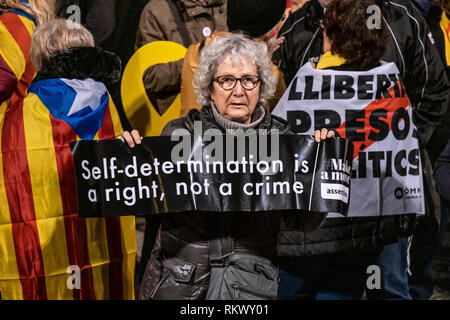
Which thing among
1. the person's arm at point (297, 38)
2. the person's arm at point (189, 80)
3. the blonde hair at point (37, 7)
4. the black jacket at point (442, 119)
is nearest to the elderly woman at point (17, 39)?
the blonde hair at point (37, 7)

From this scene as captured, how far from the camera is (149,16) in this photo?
4.52 m

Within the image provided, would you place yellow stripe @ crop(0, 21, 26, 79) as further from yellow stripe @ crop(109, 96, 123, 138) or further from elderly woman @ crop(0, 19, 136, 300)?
yellow stripe @ crop(109, 96, 123, 138)

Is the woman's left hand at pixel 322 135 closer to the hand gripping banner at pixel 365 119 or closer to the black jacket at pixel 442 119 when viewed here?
the hand gripping banner at pixel 365 119

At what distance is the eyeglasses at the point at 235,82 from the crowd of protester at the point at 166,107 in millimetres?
87

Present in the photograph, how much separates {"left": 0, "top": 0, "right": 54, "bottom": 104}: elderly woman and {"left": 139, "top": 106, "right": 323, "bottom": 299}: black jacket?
1.28 m

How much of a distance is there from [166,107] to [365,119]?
3.91ft

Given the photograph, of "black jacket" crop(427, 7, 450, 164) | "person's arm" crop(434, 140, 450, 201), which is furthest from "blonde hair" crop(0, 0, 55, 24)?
"person's arm" crop(434, 140, 450, 201)

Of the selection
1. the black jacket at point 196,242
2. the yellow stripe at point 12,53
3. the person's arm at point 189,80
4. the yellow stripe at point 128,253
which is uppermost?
the yellow stripe at point 12,53

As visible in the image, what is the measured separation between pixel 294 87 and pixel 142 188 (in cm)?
115

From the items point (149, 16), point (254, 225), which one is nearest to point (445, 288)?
point (254, 225)

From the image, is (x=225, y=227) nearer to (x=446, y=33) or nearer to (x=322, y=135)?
(x=322, y=135)

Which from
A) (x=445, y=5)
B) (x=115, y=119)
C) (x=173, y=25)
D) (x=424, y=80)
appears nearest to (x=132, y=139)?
(x=115, y=119)

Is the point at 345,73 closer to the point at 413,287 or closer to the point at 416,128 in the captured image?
the point at 416,128

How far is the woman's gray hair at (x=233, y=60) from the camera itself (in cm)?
341
